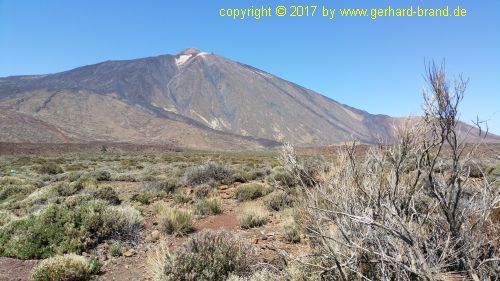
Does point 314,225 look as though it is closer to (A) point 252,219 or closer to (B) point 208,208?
(A) point 252,219

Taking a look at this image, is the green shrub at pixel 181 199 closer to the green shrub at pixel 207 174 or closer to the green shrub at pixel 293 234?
the green shrub at pixel 207 174

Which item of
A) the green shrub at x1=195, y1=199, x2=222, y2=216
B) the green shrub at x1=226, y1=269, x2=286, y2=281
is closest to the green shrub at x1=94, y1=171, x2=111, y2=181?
the green shrub at x1=195, y1=199, x2=222, y2=216

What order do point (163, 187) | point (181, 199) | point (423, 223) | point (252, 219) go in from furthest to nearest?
point (163, 187) → point (181, 199) → point (252, 219) → point (423, 223)

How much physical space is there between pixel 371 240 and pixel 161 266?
2729 mm

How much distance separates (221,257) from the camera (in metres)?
4.74

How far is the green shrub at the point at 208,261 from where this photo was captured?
4590 millimetres

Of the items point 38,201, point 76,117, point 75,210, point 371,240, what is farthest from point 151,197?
point 76,117

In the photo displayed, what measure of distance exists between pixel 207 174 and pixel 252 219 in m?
6.40

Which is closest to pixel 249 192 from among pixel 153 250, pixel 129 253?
pixel 153 250

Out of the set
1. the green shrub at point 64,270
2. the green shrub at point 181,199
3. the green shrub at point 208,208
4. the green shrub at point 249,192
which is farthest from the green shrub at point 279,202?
the green shrub at point 64,270

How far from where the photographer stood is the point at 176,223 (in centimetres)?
750

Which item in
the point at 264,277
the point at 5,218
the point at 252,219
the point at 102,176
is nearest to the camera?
the point at 264,277

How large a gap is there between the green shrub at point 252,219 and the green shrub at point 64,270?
3.13 m

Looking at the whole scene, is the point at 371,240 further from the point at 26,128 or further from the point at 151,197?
the point at 26,128
